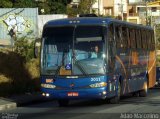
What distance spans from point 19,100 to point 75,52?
507cm

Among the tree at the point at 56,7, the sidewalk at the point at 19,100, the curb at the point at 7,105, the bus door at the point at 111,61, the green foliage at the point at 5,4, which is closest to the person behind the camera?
the bus door at the point at 111,61

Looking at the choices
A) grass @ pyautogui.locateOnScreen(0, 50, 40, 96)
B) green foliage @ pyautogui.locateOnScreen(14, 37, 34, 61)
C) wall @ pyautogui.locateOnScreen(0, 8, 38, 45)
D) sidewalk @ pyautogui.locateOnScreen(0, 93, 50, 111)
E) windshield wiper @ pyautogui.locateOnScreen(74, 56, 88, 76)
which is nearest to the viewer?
windshield wiper @ pyautogui.locateOnScreen(74, 56, 88, 76)

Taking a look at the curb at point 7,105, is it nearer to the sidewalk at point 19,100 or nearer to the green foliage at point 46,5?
the sidewalk at point 19,100

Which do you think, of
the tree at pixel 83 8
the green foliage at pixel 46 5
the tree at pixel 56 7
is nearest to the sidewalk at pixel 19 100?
the green foliage at pixel 46 5

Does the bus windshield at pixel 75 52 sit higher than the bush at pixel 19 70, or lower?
higher

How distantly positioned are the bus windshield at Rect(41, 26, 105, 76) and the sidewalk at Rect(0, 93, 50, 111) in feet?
7.33

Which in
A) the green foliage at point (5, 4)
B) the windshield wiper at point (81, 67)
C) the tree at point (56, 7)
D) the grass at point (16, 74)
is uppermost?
the green foliage at point (5, 4)

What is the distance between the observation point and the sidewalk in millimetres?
23969

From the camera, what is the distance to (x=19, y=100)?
86.7 ft

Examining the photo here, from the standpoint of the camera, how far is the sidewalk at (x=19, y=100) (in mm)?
23969

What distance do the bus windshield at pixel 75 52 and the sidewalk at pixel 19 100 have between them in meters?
2.24

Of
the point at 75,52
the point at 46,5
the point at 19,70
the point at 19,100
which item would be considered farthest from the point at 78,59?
the point at 46,5

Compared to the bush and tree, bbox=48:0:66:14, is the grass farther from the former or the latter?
tree, bbox=48:0:66:14

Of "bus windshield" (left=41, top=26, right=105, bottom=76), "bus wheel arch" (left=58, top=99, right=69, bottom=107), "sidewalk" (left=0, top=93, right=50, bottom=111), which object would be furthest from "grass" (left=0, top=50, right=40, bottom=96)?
"bus windshield" (left=41, top=26, right=105, bottom=76)
